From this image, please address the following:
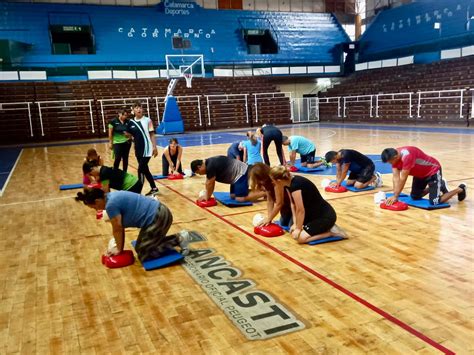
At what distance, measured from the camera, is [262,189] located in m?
5.66

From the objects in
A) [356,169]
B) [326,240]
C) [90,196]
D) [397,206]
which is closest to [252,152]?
[356,169]

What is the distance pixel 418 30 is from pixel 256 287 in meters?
25.3

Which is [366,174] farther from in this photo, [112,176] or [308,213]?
[112,176]

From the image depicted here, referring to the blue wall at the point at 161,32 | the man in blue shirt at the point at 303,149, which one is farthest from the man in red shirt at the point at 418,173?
the blue wall at the point at 161,32

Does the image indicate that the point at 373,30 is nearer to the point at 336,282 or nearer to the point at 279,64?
the point at 279,64

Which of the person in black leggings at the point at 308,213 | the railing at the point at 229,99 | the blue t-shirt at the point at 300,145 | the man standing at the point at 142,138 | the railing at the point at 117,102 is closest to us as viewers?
the person in black leggings at the point at 308,213

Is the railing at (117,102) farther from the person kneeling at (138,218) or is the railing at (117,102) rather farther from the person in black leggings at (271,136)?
the person kneeling at (138,218)

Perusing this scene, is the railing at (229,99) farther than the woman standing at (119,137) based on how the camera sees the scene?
Yes

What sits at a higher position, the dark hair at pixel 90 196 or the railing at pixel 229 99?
the railing at pixel 229 99

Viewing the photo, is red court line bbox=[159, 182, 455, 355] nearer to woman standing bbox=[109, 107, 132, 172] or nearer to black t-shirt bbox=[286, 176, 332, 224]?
black t-shirt bbox=[286, 176, 332, 224]

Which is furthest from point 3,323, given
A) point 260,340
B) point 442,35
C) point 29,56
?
point 442,35

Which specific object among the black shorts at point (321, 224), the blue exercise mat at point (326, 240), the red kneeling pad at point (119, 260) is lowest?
the blue exercise mat at point (326, 240)

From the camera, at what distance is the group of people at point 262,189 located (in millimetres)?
3797

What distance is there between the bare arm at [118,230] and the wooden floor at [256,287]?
0.24 metres
